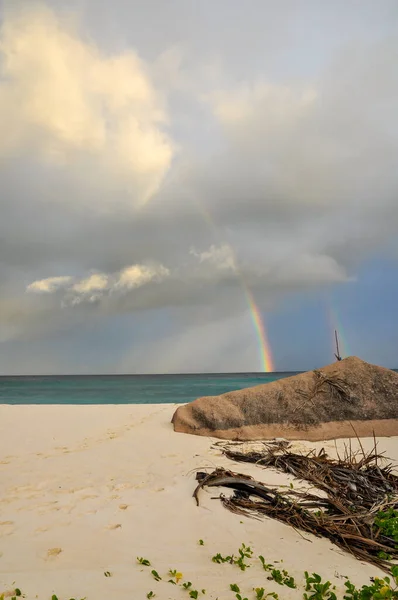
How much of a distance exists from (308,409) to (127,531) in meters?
7.48

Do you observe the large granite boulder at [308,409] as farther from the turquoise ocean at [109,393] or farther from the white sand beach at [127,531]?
the turquoise ocean at [109,393]

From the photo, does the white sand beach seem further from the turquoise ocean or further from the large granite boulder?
the turquoise ocean

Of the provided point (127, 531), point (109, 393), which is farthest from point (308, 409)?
point (109, 393)

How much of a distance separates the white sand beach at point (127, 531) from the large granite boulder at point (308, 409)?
212 cm

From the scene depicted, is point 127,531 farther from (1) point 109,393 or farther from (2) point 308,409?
(1) point 109,393

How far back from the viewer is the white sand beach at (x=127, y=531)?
3.43m

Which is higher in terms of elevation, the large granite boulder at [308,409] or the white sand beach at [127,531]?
the large granite boulder at [308,409]

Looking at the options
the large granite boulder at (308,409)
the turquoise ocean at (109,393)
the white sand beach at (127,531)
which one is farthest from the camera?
the turquoise ocean at (109,393)

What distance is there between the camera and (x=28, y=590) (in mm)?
3254

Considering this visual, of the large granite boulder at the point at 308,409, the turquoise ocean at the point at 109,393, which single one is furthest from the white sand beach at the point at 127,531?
the turquoise ocean at the point at 109,393

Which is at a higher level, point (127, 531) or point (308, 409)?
point (308, 409)

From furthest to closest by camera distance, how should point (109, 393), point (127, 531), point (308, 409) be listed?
point (109, 393) → point (308, 409) → point (127, 531)

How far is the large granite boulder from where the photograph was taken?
411 inches

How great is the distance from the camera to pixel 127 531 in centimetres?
444
